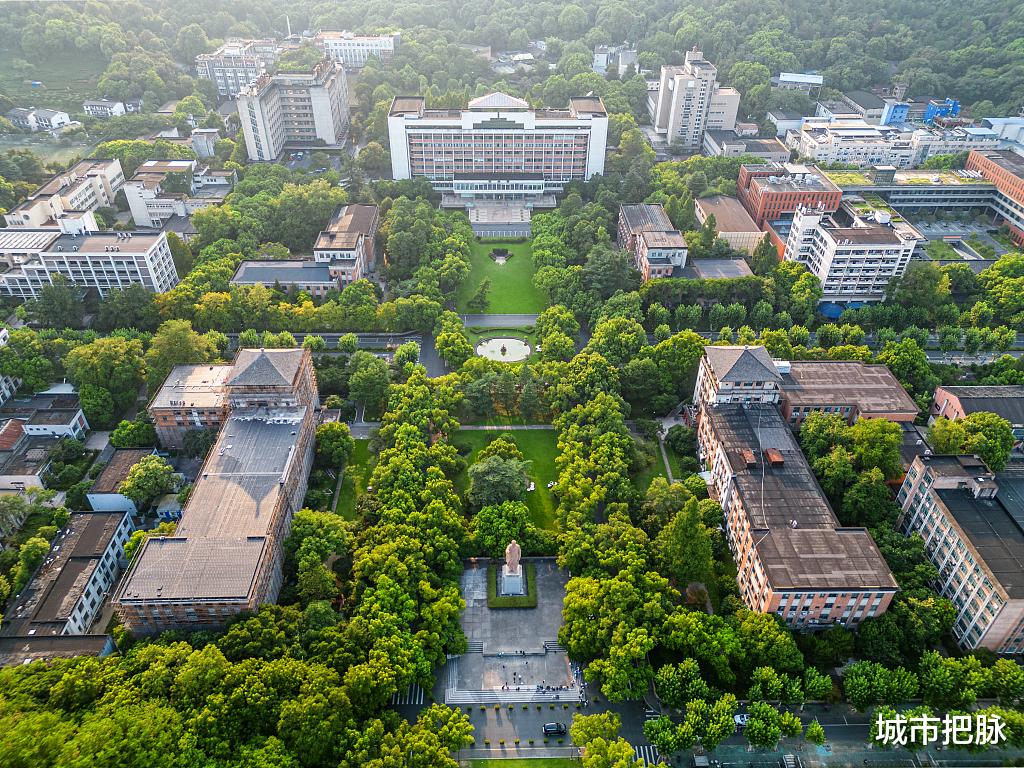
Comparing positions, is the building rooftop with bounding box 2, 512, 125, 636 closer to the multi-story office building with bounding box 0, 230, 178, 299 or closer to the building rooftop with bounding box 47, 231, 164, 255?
the multi-story office building with bounding box 0, 230, 178, 299

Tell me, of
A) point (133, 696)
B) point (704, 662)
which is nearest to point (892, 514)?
point (704, 662)

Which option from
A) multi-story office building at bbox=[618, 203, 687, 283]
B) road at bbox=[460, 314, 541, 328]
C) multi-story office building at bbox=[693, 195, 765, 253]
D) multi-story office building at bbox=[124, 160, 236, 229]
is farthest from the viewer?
multi-story office building at bbox=[124, 160, 236, 229]

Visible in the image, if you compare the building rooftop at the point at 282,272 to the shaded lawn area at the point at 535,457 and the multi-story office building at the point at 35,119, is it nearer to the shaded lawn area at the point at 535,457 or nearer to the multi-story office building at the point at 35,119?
the shaded lawn area at the point at 535,457

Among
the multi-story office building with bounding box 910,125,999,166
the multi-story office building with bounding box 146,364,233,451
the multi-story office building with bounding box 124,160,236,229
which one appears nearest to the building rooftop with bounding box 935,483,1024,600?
the multi-story office building with bounding box 146,364,233,451

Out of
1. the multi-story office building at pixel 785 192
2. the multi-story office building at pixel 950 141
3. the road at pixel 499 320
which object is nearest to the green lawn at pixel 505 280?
the road at pixel 499 320

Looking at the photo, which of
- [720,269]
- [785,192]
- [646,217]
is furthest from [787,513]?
[785,192]
